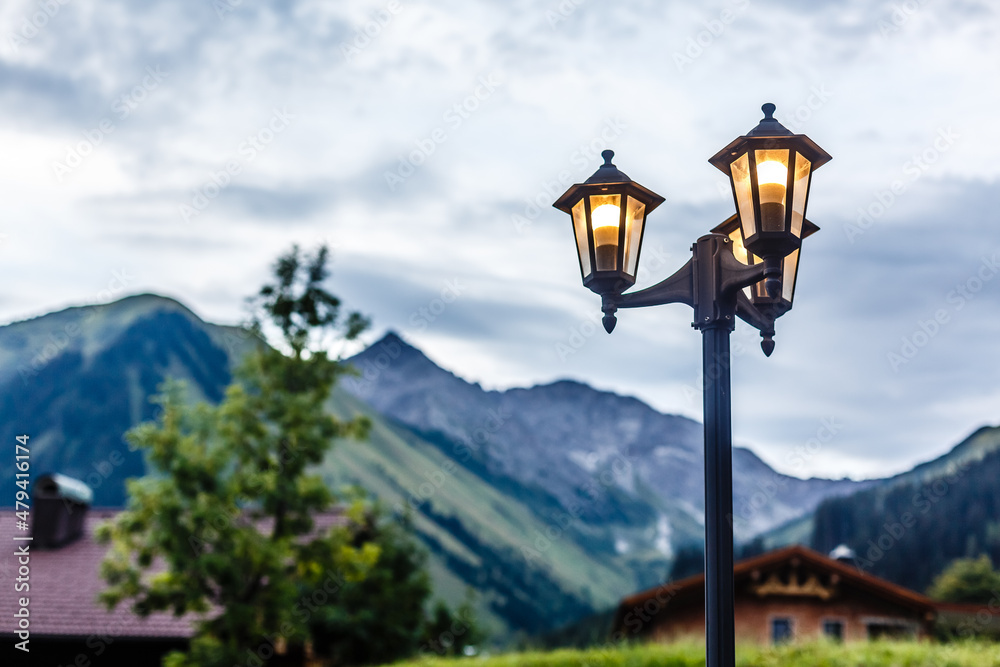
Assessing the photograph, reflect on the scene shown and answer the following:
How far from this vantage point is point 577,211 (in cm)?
428

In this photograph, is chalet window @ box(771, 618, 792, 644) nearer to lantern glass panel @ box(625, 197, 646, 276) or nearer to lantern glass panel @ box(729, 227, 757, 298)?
lantern glass panel @ box(729, 227, 757, 298)

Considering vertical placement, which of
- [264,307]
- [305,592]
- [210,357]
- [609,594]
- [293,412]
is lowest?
[609,594]

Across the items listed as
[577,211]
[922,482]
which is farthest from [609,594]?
[577,211]

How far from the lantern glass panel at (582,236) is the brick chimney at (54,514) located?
19465 millimetres

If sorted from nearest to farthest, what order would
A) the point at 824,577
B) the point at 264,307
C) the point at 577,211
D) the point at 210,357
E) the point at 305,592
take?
the point at 577,211, the point at 264,307, the point at 824,577, the point at 305,592, the point at 210,357

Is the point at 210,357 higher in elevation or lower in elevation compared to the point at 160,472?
higher

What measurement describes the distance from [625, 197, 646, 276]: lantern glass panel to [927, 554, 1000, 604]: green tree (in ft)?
102

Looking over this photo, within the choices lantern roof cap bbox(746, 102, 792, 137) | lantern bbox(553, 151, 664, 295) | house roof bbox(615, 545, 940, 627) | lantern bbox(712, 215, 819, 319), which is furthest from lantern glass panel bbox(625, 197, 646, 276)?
house roof bbox(615, 545, 940, 627)

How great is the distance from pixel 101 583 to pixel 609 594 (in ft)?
527

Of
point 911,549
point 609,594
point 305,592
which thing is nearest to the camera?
point 305,592

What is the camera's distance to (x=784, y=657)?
29.7 feet

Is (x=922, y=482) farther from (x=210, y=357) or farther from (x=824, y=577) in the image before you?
(x=210, y=357)

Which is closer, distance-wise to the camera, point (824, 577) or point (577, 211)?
point (577, 211)

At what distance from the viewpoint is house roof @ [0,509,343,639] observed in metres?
16.5
